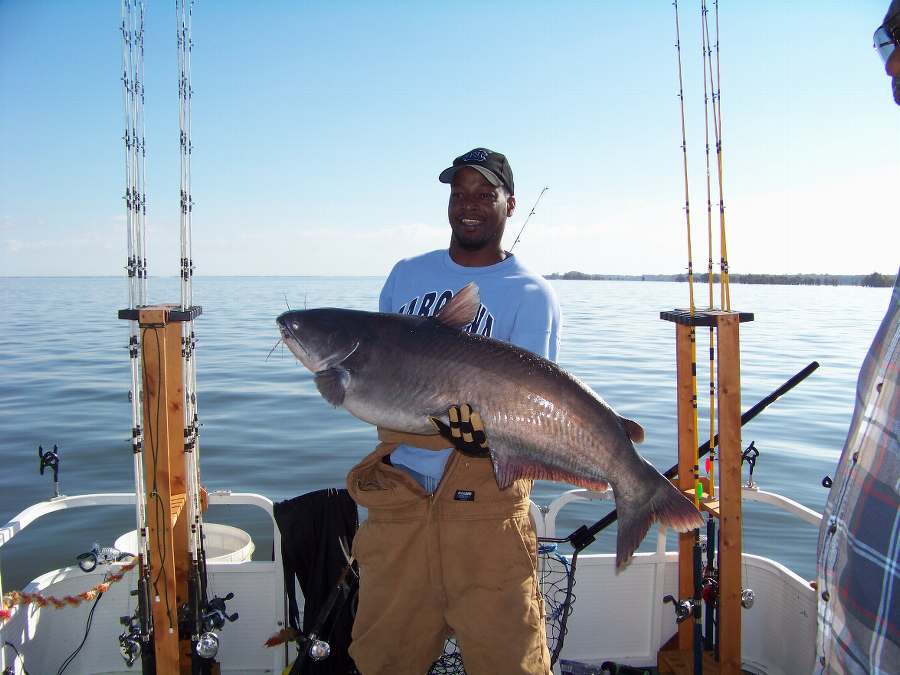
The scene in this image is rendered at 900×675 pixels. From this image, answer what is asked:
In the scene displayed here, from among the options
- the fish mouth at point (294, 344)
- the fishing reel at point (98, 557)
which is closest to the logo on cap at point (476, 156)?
the fish mouth at point (294, 344)

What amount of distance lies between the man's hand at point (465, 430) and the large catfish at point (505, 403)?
0.03 meters

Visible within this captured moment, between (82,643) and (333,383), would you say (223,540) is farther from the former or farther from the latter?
(333,383)

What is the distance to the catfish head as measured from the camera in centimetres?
268

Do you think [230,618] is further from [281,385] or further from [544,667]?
[281,385]

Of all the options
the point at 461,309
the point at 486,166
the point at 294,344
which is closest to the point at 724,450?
the point at 461,309

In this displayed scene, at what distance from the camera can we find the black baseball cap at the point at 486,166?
3033 millimetres

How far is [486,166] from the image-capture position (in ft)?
10.00

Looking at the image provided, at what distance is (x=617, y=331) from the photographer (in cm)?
2136

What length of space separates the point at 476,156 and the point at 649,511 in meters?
1.74

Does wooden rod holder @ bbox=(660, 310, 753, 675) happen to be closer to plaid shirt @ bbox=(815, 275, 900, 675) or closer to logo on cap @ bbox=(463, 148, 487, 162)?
logo on cap @ bbox=(463, 148, 487, 162)

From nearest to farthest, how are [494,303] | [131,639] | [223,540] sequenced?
[494,303], [131,639], [223,540]

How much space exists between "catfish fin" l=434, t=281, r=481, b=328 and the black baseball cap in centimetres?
67

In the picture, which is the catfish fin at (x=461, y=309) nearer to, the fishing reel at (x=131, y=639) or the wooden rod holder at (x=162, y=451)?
the wooden rod holder at (x=162, y=451)

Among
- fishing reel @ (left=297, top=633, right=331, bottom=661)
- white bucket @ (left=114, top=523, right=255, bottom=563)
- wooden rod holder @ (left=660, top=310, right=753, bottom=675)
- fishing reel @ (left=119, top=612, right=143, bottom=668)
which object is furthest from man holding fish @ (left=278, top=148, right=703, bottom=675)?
white bucket @ (left=114, top=523, right=255, bottom=563)
